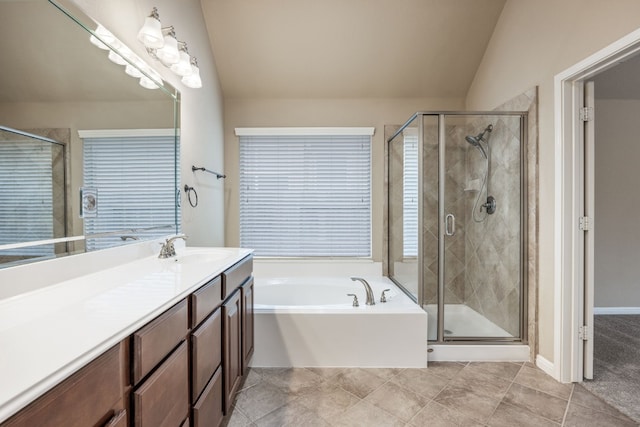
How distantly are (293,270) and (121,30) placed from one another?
7.79 feet

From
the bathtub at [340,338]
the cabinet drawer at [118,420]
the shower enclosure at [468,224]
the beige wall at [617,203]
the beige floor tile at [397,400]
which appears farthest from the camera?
the beige wall at [617,203]

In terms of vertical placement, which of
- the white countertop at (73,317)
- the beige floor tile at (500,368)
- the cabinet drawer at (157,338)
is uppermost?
the white countertop at (73,317)

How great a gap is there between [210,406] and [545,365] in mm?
2200

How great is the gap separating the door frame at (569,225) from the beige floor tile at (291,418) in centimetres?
163

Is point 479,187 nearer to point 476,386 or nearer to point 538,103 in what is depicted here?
point 538,103

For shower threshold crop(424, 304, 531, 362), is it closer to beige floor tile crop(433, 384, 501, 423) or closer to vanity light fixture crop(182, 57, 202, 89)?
beige floor tile crop(433, 384, 501, 423)

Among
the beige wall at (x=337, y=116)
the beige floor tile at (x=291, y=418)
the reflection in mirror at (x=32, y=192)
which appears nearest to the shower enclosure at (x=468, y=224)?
the beige wall at (x=337, y=116)

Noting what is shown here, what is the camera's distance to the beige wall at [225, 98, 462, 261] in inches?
126

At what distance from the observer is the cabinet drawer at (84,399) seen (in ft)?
1.62

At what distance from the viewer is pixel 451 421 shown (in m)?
1.60

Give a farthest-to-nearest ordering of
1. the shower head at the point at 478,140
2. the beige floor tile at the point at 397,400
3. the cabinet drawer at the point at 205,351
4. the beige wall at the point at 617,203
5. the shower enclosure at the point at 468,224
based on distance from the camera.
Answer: the beige wall at the point at 617,203 → the shower head at the point at 478,140 → the shower enclosure at the point at 468,224 → the beige floor tile at the point at 397,400 → the cabinet drawer at the point at 205,351

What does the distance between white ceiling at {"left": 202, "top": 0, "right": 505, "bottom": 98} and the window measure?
1.78ft

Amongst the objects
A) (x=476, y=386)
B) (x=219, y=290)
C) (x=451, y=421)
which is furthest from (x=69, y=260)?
(x=476, y=386)

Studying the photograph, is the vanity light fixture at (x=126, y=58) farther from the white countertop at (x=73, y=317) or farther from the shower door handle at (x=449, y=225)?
the shower door handle at (x=449, y=225)
